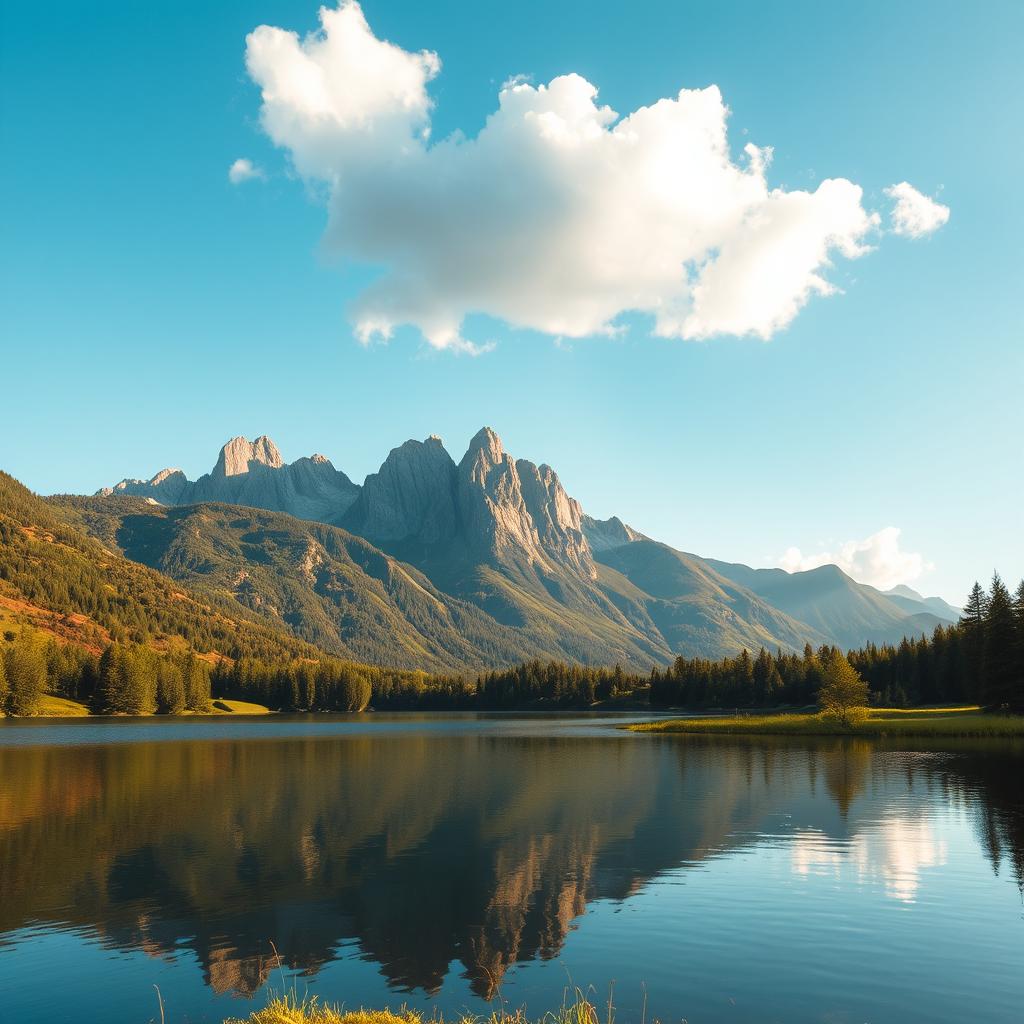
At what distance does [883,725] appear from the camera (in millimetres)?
122688

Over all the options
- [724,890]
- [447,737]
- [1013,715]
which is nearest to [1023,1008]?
[724,890]

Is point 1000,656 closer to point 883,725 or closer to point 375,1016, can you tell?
point 883,725

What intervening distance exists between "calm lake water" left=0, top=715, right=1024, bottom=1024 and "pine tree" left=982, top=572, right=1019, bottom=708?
183ft

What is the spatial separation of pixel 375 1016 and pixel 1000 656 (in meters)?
132

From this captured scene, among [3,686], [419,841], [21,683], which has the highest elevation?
[419,841]

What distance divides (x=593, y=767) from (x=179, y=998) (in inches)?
2618

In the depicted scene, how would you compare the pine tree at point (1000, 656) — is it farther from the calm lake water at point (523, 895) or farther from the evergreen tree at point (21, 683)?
the evergreen tree at point (21, 683)

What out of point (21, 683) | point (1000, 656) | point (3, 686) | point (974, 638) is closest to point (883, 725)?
point (1000, 656)

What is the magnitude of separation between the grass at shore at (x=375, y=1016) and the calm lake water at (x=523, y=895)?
114 centimetres

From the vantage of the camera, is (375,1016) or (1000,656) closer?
(375,1016)

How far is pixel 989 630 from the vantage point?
126375 mm

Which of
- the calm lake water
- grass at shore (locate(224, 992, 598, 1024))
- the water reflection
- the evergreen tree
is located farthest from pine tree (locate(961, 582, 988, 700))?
the evergreen tree

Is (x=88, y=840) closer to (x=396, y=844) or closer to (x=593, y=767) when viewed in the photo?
(x=396, y=844)

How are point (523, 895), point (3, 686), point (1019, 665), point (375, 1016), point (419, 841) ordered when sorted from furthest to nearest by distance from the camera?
1. point (3, 686)
2. point (1019, 665)
3. point (419, 841)
4. point (523, 895)
5. point (375, 1016)
